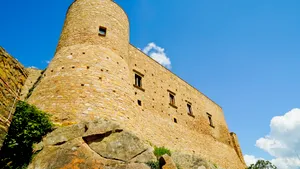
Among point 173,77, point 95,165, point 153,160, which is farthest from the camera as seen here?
point 173,77

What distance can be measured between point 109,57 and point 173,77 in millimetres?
7315

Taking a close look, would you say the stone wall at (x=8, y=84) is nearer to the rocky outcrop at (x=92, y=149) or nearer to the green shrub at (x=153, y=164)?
the rocky outcrop at (x=92, y=149)

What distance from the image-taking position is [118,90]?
365 inches

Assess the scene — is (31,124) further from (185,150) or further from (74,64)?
(185,150)

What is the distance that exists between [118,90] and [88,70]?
58.4 inches

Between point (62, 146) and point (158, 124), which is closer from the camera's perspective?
point (62, 146)

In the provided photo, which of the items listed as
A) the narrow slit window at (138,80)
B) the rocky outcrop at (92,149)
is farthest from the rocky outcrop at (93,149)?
the narrow slit window at (138,80)

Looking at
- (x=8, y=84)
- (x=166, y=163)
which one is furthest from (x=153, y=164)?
(x=8, y=84)

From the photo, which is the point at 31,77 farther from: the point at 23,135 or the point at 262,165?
the point at 262,165

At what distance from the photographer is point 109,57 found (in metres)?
10.1

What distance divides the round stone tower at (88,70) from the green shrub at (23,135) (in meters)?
0.58

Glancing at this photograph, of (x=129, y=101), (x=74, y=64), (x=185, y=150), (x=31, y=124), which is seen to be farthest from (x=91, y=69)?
(x=185, y=150)

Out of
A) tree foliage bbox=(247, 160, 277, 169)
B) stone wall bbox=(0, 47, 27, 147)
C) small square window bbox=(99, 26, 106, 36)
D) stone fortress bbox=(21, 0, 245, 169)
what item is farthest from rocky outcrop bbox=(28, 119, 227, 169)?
tree foliage bbox=(247, 160, 277, 169)

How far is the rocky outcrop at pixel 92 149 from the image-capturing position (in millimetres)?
6155
